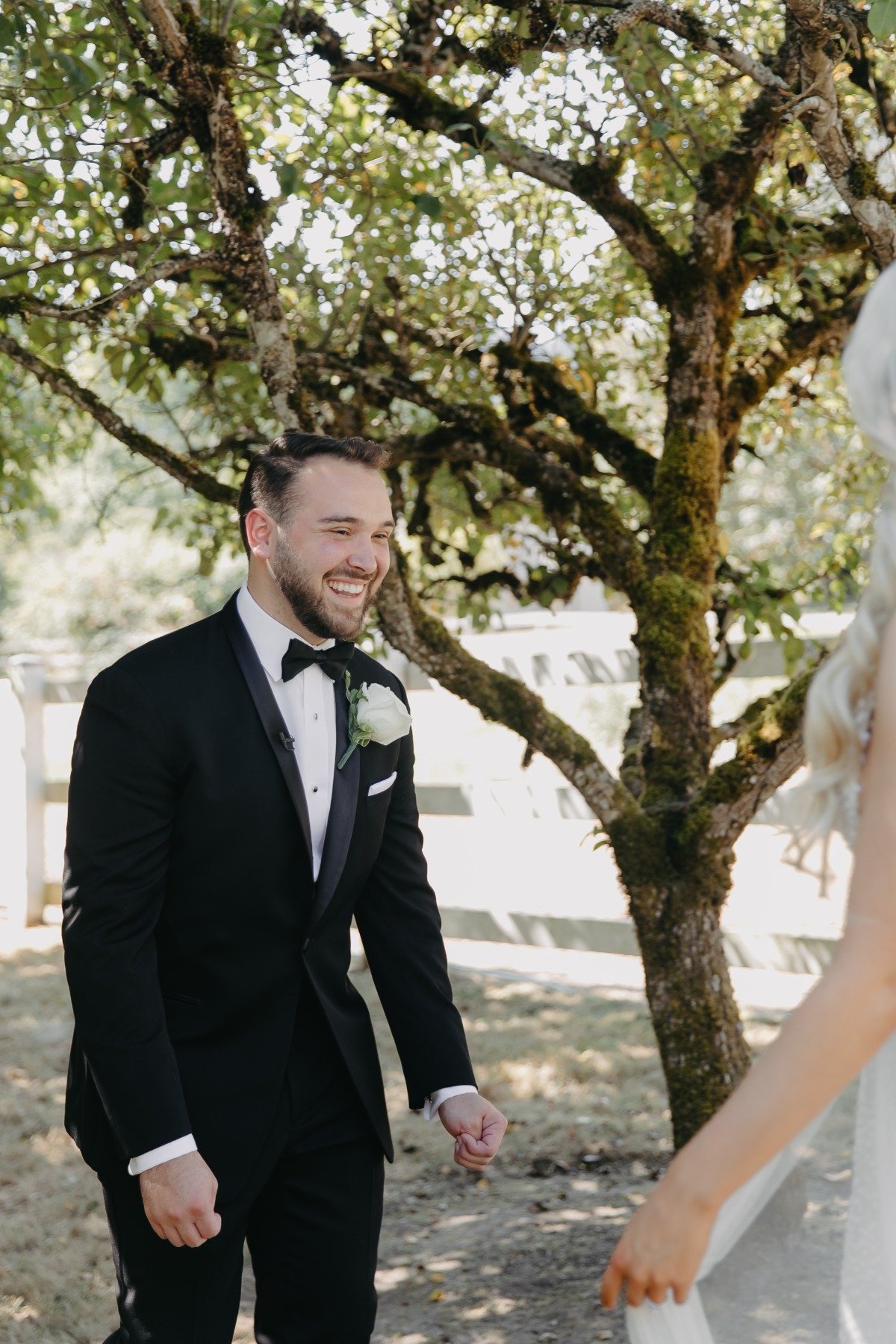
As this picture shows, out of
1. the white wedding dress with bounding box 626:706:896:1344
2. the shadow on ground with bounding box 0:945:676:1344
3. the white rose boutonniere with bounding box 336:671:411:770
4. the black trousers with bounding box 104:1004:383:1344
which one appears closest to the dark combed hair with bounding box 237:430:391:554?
the white rose boutonniere with bounding box 336:671:411:770

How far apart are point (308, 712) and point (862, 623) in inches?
51.8

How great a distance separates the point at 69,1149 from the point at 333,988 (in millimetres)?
3099

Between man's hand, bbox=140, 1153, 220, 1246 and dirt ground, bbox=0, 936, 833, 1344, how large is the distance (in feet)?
5.50

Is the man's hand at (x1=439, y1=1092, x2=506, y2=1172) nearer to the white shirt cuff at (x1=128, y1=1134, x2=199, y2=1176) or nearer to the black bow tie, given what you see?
the white shirt cuff at (x1=128, y1=1134, x2=199, y2=1176)

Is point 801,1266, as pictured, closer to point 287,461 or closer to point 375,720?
point 375,720

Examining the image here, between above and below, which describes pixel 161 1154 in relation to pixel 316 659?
below

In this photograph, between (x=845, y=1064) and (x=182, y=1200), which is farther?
(x=182, y=1200)

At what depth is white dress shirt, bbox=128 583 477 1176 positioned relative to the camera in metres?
2.55

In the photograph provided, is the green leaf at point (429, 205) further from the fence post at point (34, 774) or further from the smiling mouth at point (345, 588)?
the fence post at point (34, 774)

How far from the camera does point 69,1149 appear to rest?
16.8ft

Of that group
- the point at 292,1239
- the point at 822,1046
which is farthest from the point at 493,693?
the point at 822,1046

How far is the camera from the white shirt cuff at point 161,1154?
7.36 feet

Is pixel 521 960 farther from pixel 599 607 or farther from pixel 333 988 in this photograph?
pixel 599 607

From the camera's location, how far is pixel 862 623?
1.56 m
